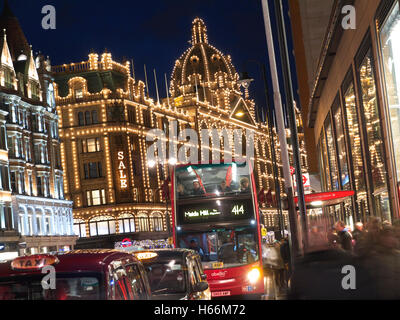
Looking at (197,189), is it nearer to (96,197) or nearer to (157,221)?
(96,197)

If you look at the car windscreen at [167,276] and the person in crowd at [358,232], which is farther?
the car windscreen at [167,276]

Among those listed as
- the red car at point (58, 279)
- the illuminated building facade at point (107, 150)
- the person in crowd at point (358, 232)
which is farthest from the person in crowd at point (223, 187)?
the illuminated building facade at point (107, 150)

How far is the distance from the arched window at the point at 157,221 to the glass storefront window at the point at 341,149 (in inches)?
2377

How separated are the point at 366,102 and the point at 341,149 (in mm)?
13110

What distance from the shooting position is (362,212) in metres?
32.8

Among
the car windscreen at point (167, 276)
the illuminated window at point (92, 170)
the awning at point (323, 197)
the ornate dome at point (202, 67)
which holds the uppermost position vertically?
the ornate dome at point (202, 67)

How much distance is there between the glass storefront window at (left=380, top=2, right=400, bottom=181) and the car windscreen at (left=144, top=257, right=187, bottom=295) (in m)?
8.87

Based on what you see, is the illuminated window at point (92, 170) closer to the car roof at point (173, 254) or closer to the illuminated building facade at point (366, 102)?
the illuminated building facade at point (366, 102)

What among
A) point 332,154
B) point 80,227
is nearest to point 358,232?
point 332,154

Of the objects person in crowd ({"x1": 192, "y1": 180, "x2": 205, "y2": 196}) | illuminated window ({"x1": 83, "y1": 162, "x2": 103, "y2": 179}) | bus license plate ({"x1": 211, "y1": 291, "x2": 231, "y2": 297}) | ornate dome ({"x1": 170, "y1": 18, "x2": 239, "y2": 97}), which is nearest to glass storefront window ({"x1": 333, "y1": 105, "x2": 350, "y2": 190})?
person in crowd ({"x1": 192, "y1": 180, "x2": 205, "y2": 196})

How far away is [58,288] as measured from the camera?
6.95 meters

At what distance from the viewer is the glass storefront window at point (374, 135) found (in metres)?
24.1

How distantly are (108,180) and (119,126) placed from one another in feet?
24.3
